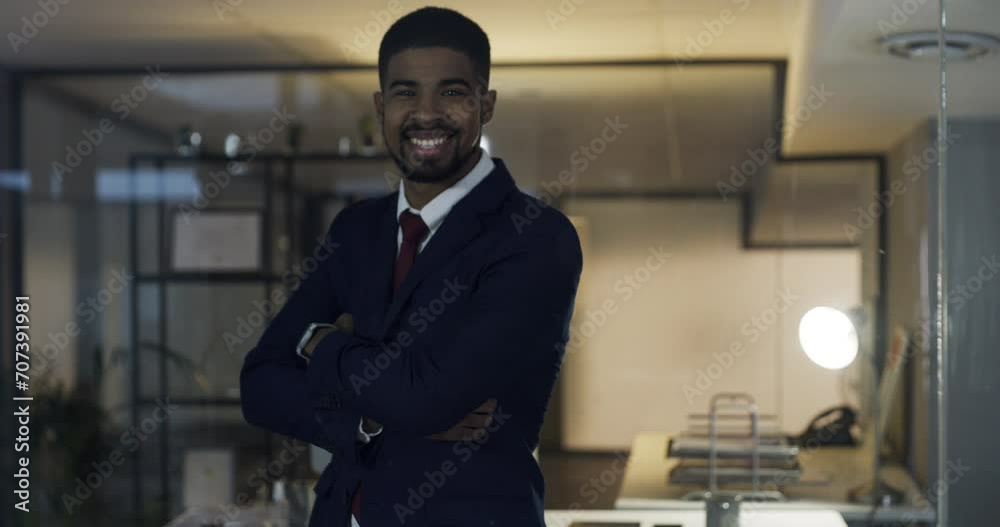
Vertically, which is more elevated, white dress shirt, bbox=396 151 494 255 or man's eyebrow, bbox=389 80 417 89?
man's eyebrow, bbox=389 80 417 89

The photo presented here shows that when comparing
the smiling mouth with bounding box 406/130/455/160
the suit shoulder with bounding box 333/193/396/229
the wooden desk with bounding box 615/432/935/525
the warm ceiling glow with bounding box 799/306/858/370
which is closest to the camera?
the smiling mouth with bounding box 406/130/455/160

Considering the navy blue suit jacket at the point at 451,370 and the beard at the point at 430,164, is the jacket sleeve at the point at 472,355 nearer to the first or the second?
the navy blue suit jacket at the point at 451,370

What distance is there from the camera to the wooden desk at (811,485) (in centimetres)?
348

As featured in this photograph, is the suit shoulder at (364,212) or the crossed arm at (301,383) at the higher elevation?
the suit shoulder at (364,212)

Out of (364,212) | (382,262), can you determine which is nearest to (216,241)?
(364,212)

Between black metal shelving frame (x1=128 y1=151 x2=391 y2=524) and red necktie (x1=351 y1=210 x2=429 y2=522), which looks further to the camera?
black metal shelving frame (x1=128 y1=151 x2=391 y2=524)

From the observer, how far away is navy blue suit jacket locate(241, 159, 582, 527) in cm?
170

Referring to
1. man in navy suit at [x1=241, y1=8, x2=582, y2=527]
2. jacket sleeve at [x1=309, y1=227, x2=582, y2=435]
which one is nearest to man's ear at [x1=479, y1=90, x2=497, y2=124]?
man in navy suit at [x1=241, y1=8, x2=582, y2=527]

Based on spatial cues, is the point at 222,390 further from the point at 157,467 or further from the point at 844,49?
the point at 844,49

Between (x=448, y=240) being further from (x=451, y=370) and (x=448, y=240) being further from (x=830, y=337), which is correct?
(x=830, y=337)

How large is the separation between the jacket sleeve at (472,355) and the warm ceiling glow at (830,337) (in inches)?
83.7

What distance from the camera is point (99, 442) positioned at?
427 centimetres

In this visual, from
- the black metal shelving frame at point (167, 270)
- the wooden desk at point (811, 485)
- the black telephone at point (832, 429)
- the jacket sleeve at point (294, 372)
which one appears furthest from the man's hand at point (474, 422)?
the black telephone at point (832, 429)

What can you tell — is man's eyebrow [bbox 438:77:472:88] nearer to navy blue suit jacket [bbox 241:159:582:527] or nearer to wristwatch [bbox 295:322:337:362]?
navy blue suit jacket [bbox 241:159:582:527]
